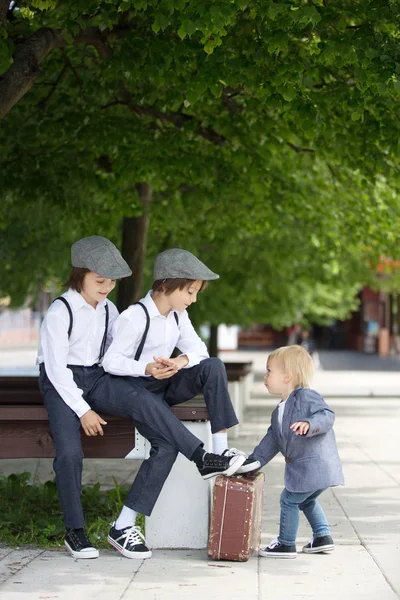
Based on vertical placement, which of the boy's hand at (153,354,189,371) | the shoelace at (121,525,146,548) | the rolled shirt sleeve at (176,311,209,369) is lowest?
the shoelace at (121,525,146,548)

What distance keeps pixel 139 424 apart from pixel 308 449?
98cm

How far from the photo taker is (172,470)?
6758mm

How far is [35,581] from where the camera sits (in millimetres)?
5727

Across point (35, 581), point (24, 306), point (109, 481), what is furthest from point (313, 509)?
point (24, 306)

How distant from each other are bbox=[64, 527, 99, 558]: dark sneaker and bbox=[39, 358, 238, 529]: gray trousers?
0.05 m

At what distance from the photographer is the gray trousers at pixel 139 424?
21.1 ft

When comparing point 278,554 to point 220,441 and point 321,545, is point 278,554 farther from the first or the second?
point 220,441

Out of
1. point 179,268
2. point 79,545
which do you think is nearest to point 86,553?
point 79,545

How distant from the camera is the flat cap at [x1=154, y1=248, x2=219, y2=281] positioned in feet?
21.8

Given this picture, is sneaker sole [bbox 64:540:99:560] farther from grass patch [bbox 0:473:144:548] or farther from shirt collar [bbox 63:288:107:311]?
shirt collar [bbox 63:288:107:311]

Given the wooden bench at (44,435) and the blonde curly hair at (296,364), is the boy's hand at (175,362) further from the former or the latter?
the blonde curly hair at (296,364)

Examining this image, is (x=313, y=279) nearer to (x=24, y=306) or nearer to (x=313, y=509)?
(x=24, y=306)

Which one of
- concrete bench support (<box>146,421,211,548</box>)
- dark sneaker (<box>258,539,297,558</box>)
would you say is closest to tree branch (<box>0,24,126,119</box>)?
concrete bench support (<box>146,421,211,548</box>)

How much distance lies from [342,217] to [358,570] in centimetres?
1040
